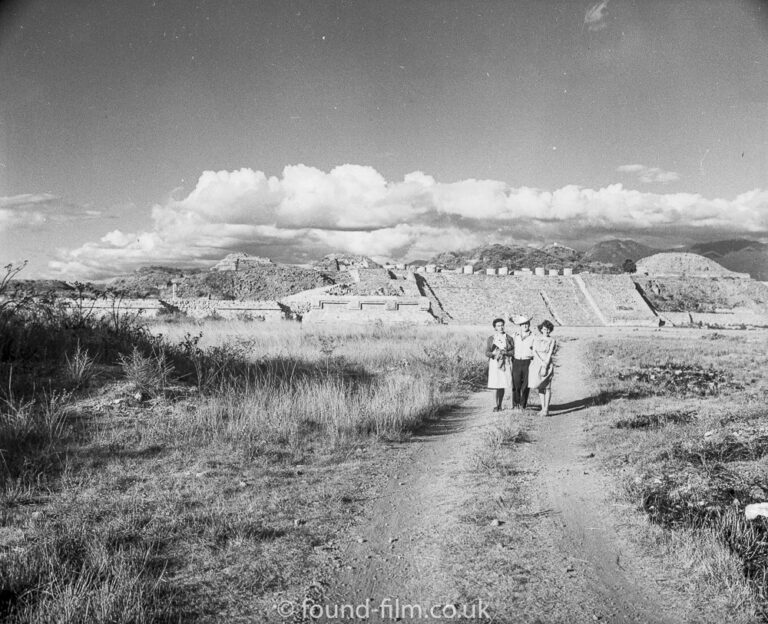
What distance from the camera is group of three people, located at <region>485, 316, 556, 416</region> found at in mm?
8415

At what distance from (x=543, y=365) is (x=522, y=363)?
418 millimetres

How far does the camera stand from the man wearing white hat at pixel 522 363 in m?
8.65

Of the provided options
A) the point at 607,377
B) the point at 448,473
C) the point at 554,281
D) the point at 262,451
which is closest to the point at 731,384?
the point at 607,377

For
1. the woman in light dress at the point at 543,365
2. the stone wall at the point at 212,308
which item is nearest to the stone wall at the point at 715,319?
the stone wall at the point at 212,308

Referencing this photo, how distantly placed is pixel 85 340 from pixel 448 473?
22.3 ft

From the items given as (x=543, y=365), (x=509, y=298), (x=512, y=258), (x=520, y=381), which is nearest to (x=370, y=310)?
(x=509, y=298)

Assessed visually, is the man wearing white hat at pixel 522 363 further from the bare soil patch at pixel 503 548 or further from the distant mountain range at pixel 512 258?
the distant mountain range at pixel 512 258

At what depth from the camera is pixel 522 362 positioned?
872cm

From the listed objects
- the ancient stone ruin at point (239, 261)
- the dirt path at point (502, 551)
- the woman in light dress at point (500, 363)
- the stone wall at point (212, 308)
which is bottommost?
the stone wall at point (212, 308)

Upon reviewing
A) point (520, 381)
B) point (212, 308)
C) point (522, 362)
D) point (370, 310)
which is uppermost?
point (522, 362)

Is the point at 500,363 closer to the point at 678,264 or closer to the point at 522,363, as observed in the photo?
the point at 522,363

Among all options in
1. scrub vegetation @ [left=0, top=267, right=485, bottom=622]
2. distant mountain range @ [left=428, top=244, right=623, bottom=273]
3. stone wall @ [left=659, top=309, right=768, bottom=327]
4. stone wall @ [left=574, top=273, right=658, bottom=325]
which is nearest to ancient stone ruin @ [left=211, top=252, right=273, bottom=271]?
distant mountain range @ [left=428, top=244, right=623, bottom=273]

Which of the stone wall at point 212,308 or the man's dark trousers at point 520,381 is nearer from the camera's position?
the man's dark trousers at point 520,381

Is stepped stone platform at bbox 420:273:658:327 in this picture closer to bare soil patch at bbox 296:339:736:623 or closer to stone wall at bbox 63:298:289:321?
stone wall at bbox 63:298:289:321
